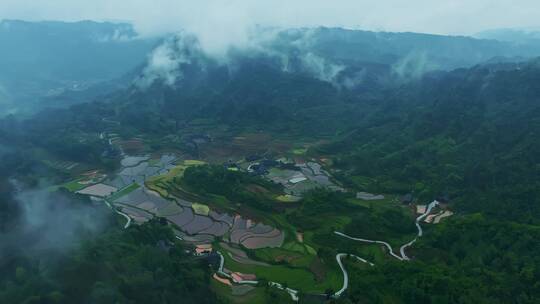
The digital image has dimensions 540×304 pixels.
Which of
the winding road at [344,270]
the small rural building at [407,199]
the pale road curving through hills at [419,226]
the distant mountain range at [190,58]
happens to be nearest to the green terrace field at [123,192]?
the winding road at [344,270]

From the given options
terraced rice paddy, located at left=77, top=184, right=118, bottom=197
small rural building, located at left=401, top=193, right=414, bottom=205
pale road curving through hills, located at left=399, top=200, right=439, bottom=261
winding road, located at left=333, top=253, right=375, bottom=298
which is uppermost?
winding road, located at left=333, top=253, right=375, bottom=298

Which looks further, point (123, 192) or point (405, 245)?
point (123, 192)

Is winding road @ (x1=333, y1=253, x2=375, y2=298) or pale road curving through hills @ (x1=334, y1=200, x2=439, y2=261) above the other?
winding road @ (x1=333, y1=253, x2=375, y2=298)

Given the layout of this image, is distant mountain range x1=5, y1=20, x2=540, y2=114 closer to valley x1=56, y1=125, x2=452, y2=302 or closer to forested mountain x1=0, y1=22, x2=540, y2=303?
forested mountain x1=0, y1=22, x2=540, y2=303

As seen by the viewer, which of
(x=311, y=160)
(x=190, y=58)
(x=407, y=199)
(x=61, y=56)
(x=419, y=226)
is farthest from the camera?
(x=61, y=56)

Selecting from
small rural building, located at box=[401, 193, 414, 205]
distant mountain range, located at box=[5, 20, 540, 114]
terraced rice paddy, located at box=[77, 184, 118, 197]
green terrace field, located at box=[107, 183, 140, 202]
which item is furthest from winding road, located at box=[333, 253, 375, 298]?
distant mountain range, located at box=[5, 20, 540, 114]

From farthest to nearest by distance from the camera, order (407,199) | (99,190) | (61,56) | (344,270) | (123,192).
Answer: (61,56) < (99,190) < (123,192) < (407,199) < (344,270)

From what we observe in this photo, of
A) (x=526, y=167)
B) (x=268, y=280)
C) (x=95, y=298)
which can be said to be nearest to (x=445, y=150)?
(x=526, y=167)

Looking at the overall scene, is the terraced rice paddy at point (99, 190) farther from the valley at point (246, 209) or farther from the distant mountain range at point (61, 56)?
the distant mountain range at point (61, 56)

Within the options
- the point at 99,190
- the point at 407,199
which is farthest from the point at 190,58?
the point at 407,199

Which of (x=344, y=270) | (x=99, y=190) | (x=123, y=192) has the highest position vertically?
(x=344, y=270)

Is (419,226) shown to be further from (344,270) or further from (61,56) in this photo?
(61,56)
